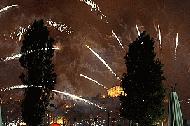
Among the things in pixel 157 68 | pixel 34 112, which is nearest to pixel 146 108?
pixel 157 68

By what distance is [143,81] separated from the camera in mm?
49031

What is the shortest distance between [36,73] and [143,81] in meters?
13.8

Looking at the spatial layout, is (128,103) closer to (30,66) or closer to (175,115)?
(30,66)

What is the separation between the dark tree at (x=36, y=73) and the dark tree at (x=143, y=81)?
11.0 metres

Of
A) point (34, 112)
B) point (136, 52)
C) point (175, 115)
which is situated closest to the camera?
point (175, 115)

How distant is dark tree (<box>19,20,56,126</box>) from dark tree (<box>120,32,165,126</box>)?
11030 mm

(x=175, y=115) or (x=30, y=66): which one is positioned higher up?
(x=30, y=66)

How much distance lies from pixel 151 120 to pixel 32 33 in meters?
18.3

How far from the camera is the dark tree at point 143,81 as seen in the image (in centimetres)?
4872

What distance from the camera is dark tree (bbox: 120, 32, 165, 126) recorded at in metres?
48.7

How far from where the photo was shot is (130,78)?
162 ft

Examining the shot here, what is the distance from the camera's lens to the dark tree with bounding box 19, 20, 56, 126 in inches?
2067

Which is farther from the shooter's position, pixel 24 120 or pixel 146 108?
pixel 24 120

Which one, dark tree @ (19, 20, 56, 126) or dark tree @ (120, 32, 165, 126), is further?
dark tree @ (19, 20, 56, 126)
